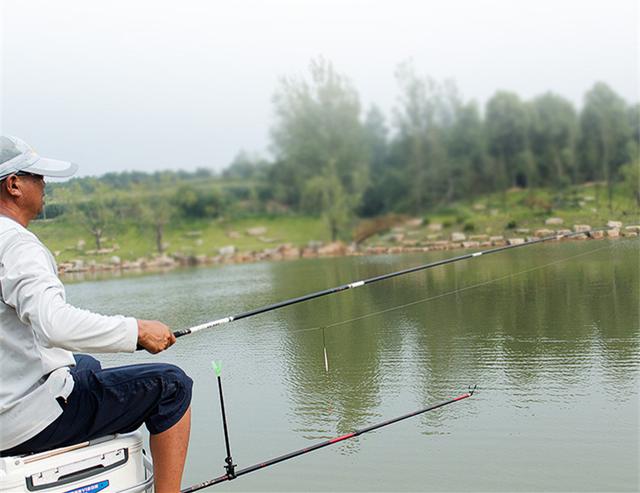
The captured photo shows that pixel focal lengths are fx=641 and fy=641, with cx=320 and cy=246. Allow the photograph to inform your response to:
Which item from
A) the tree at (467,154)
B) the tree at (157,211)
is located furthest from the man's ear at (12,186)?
the tree at (467,154)

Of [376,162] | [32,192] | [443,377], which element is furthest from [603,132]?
[32,192]

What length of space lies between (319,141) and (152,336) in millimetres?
11888

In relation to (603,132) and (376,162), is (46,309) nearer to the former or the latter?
(603,132)

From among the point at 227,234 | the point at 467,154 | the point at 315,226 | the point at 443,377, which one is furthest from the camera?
the point at 227,234

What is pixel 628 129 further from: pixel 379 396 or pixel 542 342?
pixel 379 396

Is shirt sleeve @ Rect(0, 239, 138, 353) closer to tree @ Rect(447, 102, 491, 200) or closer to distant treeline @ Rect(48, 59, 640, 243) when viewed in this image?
distant treeline @ Rect(48, 59, 640, 243)

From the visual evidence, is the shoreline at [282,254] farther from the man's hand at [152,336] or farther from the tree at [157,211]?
the man's hand at [152,336]

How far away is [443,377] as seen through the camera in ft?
10.2

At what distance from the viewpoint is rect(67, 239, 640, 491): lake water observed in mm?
2230

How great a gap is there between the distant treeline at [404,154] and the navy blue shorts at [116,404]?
295 inches

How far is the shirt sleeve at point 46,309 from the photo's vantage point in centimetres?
138

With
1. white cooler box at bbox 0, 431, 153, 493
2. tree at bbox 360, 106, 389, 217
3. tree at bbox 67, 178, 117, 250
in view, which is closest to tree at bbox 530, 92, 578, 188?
tree at bbox 360, 106, 389, 217

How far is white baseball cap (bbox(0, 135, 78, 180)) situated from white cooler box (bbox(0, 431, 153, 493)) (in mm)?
686

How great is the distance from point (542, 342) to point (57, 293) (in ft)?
9.16
